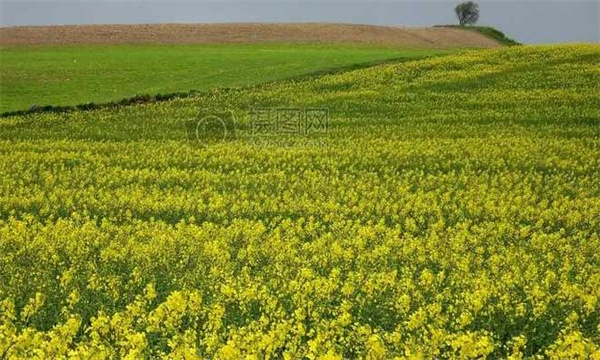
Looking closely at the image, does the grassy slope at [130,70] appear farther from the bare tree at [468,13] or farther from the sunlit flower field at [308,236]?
the bare tree at [468,13]

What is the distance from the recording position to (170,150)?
25000mm

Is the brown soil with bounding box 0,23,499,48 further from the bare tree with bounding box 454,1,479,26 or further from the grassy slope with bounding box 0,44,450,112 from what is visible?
the bare tree with bounding box 454,1,479,26

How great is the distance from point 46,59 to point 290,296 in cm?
5419

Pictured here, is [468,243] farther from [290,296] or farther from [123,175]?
[123,175]

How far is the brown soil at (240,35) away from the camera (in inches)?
3076

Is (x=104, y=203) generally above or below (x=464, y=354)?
below

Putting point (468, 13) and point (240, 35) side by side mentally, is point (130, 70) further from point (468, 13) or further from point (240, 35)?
point (468, 13)

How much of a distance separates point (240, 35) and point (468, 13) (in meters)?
60.2

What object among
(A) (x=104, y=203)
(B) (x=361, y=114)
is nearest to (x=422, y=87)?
(B) (x=361, y=114)

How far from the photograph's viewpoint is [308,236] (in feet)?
46.8

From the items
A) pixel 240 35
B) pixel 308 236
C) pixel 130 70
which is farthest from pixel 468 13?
pixel 308 236

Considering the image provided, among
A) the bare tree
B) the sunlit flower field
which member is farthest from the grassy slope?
the bare tree

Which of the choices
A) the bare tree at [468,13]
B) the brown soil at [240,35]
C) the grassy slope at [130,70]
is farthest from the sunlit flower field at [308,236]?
the bare tree at [468,13]

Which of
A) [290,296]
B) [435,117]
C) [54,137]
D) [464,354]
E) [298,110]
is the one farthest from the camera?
[298,110]
